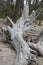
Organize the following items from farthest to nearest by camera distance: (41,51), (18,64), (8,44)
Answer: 1. (8,44)
2. (41,51)
3. (18,64)

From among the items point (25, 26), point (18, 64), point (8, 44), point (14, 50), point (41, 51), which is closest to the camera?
point (18, 64)

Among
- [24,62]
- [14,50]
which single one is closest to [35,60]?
[24,62]

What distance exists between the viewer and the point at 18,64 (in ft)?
12.9

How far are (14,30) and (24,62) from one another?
7.19ft

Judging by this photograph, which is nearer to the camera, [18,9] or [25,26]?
[25,26]

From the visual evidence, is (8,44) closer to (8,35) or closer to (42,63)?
(8,35)

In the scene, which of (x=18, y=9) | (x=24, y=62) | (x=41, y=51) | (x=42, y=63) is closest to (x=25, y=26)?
(x=41, y=51)

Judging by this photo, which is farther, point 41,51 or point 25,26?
point 25,26

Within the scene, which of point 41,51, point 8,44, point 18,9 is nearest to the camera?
point 41,51

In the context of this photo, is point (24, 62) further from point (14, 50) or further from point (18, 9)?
point (18, 9)

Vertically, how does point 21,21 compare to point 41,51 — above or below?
above

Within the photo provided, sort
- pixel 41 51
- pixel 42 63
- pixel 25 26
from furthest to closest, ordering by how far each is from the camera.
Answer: pixel 25 26 < pixel 41 51 < pixel 42 63

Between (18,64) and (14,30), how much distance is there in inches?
88.3

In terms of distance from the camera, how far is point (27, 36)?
260 inches
